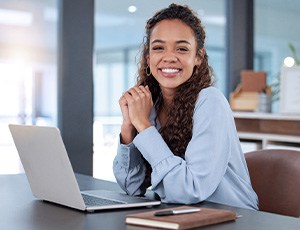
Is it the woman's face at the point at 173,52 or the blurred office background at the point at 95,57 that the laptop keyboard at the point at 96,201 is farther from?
the blurred office background at the point at 95,57

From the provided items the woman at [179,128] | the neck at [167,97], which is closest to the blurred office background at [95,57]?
the woman at [179,128]

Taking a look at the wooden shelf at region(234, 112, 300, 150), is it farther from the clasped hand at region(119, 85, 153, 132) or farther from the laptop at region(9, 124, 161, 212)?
the laptop at region(9, 124, 161, 212)

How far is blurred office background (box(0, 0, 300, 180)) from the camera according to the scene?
3205 mm

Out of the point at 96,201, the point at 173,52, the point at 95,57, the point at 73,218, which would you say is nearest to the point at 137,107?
the point at 173,52

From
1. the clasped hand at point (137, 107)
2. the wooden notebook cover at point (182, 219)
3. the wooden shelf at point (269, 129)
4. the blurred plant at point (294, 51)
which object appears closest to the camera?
the wooden notebook cover at point (182, 219)

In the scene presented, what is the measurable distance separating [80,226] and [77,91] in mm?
2156

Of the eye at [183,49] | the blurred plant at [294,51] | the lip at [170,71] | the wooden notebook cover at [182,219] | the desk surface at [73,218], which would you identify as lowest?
the desk surface at [73,218]

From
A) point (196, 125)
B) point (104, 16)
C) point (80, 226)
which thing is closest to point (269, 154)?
point (196, 125)

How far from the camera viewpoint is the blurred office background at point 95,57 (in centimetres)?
→ 321

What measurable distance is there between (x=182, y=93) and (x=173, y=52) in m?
0.14

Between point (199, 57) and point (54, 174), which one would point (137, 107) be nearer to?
point (199, 57)

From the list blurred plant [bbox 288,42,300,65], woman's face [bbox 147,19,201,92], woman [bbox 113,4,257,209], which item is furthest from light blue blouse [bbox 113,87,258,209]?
blurred plant [bbox 288,42,300,65]

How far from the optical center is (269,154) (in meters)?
2.13

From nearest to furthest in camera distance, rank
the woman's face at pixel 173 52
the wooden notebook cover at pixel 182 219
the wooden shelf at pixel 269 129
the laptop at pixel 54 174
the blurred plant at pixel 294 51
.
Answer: the wooden notebook cover at pixel 182 219 < the laptop at pixel 54 174 < the woman's face at pixel 173 52 < the wooden shelf at pixel 269 129 < the blurred plant at pixel 294 51
